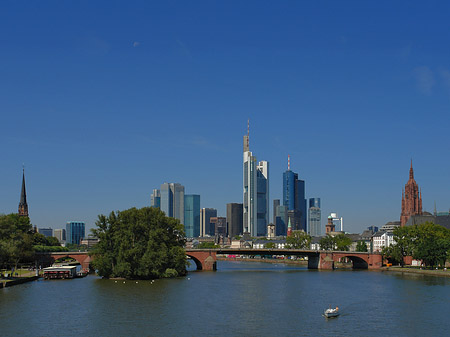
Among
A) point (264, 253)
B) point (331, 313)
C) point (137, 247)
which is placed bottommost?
point (264, 253)

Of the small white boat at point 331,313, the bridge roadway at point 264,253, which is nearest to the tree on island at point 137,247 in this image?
the bridge roadway at point 264,253

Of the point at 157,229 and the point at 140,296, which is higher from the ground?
the point at 157,229

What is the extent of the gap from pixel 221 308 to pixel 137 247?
43.0 m

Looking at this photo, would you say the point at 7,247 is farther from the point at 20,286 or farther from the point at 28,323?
the point at 28,323

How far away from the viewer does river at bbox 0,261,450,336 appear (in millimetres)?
64062

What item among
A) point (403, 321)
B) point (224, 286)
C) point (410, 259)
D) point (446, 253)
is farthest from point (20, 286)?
point (410, 259)

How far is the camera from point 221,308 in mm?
79125

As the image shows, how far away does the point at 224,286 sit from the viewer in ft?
359

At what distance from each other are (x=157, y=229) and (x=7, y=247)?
95.8 feet

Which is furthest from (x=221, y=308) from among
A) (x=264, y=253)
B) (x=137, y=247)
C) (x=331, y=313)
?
(x=264, y=253)

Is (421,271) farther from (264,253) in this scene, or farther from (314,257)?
(264,253)

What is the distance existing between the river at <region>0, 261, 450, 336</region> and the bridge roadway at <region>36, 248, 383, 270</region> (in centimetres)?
3718

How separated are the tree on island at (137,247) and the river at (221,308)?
599 cm

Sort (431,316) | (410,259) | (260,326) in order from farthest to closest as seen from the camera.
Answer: (410,259), (431,316), (260,326)
